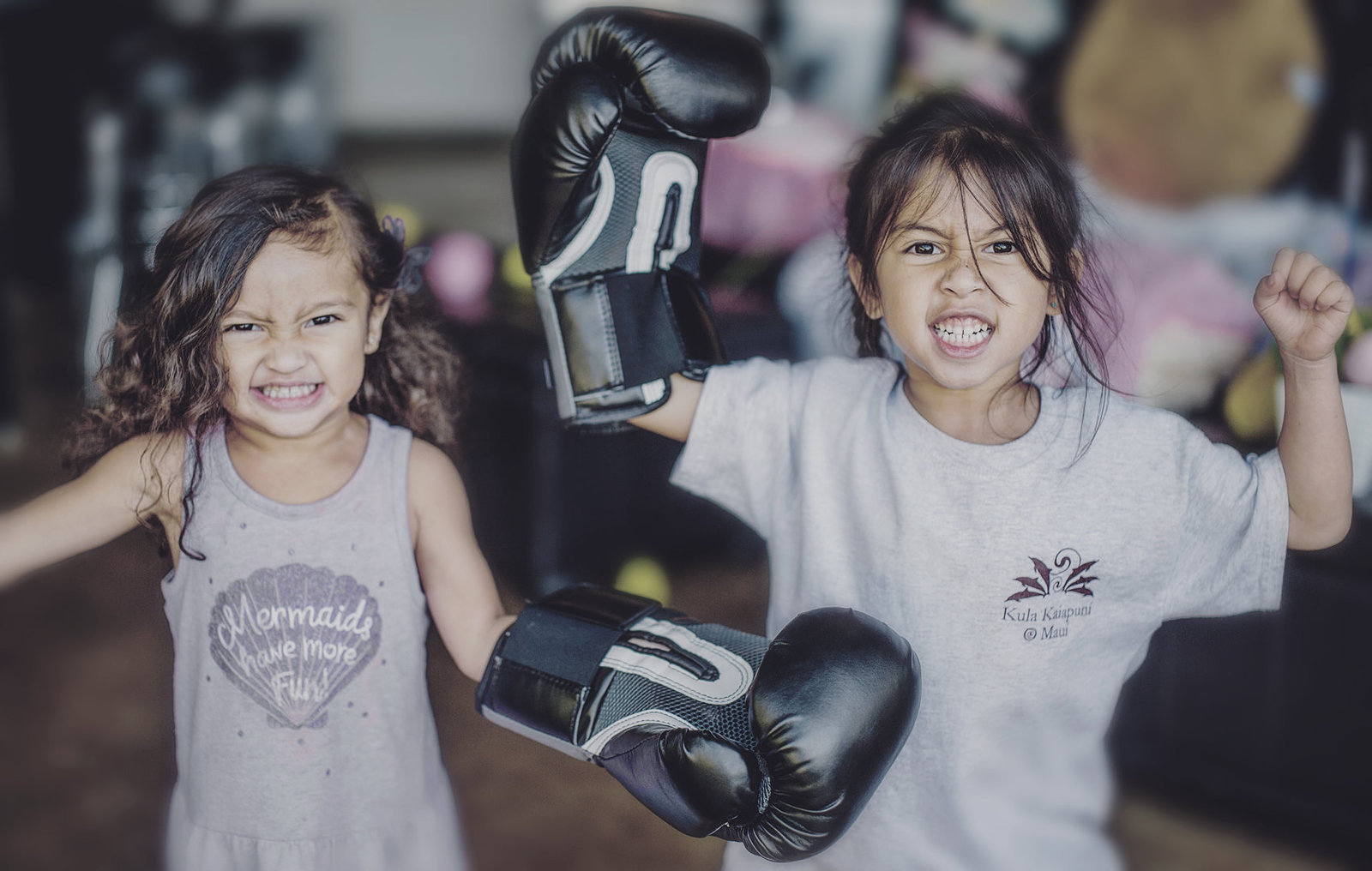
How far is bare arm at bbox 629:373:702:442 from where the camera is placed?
101cm

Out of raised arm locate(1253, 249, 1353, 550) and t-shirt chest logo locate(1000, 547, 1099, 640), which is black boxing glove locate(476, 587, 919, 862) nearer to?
t-shirt chest logo locate(1000, 547, 1099, 640)

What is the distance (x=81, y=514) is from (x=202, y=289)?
20 cm

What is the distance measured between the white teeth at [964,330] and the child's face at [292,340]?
47 cm

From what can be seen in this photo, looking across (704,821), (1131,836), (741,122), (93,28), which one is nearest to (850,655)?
(704,821)

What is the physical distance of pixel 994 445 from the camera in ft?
3.01

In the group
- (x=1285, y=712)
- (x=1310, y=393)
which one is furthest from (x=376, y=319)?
(x=1285, y=712)

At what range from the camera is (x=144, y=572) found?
37.5 inches

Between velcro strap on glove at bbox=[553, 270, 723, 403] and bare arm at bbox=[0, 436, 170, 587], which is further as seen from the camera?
velcro strap on glove at bbox=[553, 270, 723, 403]

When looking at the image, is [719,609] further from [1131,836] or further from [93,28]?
[93,28]

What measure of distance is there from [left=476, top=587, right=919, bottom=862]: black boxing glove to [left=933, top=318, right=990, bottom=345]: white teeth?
0.23m

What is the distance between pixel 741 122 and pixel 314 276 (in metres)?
0.40

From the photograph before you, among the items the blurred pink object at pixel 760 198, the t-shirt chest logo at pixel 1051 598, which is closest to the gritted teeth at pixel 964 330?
the t-shirt chest logo at pixel 1051 598

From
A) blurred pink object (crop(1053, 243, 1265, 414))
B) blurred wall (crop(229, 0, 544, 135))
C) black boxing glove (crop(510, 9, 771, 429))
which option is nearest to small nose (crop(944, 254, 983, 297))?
black boxing glove (crop(510, 9, 771, 429))

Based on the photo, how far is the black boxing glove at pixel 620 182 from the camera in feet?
3.09
